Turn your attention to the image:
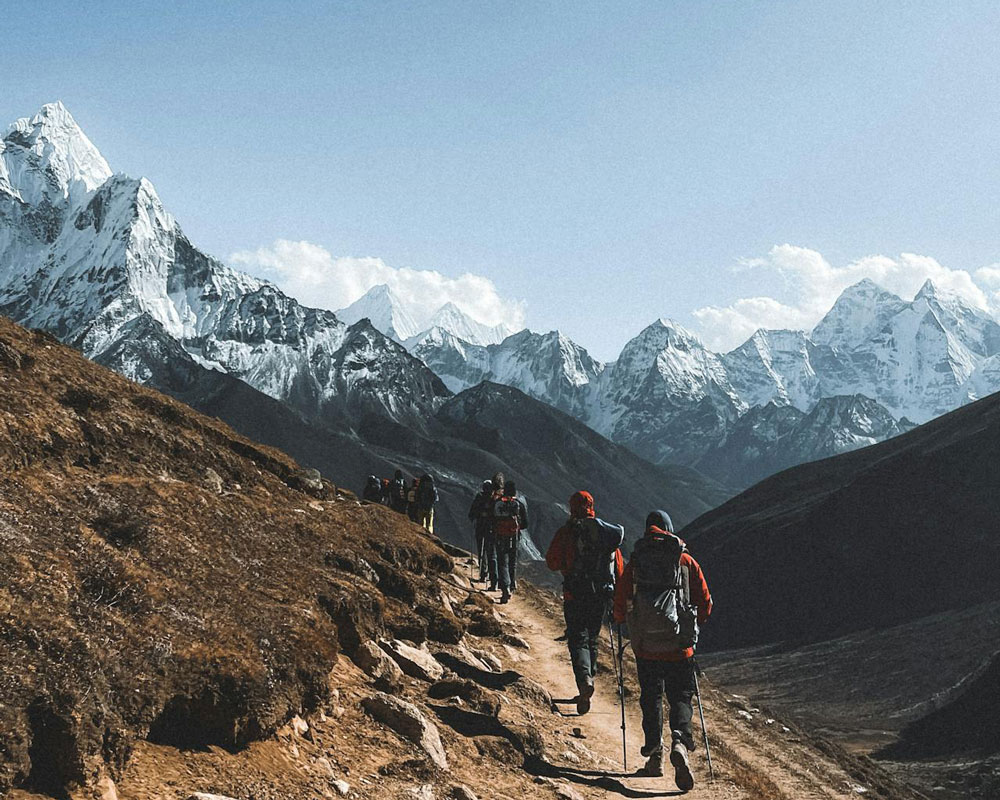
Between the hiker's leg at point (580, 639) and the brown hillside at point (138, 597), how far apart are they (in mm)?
2352

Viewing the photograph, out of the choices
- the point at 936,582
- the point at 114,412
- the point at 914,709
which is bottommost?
the point at 914,709

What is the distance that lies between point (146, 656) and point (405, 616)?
20.3ft

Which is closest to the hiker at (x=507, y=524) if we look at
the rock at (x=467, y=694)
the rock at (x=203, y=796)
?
the rock at (x=467, y=694)

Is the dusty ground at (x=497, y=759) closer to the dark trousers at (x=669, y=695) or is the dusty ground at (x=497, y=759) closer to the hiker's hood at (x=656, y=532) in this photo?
the dark trousers at (x=669, y=695)

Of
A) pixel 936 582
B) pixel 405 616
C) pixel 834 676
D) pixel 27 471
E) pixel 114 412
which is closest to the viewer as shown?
pixel 27 471

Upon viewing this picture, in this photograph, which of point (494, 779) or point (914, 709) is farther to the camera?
point (914, 709)

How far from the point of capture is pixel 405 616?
12.3 m

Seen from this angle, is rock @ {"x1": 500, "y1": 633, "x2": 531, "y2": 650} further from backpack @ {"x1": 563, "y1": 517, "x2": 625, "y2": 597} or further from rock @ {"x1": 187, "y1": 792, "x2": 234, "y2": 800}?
rock @ {"x1": 187, "y1": 792, "x2": 234, "y2": 800}

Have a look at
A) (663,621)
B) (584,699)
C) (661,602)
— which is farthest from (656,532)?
(584,699)

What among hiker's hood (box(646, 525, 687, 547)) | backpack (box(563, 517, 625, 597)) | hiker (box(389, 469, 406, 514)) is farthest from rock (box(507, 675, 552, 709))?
hiker (box(389, 469, 406, 514))

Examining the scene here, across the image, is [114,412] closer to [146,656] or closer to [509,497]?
[509,497]

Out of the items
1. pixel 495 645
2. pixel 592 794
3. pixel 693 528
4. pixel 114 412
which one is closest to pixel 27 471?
pixel 114 412

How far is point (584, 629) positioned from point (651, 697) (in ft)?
6.98

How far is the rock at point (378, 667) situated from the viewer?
9.66 m
